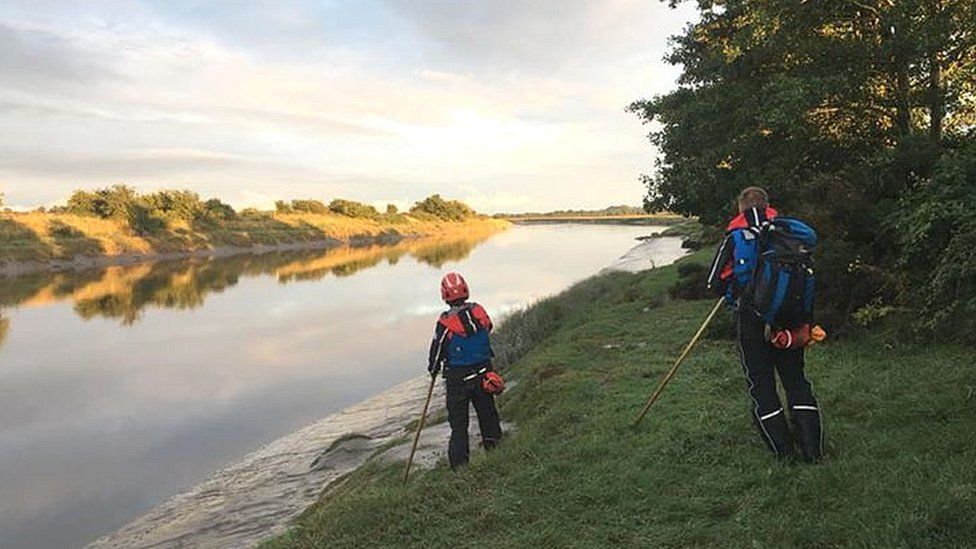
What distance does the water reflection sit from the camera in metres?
34.3

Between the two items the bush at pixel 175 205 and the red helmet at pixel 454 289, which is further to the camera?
the bush at pixel 175 205

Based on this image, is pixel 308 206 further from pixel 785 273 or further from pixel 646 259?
pixel 785 273

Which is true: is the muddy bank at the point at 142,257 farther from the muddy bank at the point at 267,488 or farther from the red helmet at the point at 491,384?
the red helmet at the point at 491,384

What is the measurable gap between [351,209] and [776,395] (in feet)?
411

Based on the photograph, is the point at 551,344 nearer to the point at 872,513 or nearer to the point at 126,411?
the point at 126,411

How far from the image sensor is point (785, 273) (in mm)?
5859

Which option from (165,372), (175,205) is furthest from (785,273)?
(175,205)

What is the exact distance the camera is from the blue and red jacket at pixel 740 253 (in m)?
6.07

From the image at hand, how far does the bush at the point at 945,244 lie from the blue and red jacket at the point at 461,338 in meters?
4.94

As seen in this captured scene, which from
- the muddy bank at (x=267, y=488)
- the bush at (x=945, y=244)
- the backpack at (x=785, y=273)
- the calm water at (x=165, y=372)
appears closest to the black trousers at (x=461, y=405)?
the muddy bank at (x=267, y=488)

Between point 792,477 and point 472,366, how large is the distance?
367 centimetres

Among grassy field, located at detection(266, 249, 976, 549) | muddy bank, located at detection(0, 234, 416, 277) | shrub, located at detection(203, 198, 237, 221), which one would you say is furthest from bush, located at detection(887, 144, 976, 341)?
shrub, located at detection(203, 198, 237, 221)

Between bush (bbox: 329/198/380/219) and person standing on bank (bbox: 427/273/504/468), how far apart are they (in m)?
120

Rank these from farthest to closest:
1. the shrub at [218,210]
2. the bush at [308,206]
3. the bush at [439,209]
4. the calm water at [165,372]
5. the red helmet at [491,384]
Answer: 1. the bush at [439,209]
2. the bush at [308,206]
3. the shrub at [218,210]
4. the calm water at [165,372]
5. the red helmet at [491,384]
